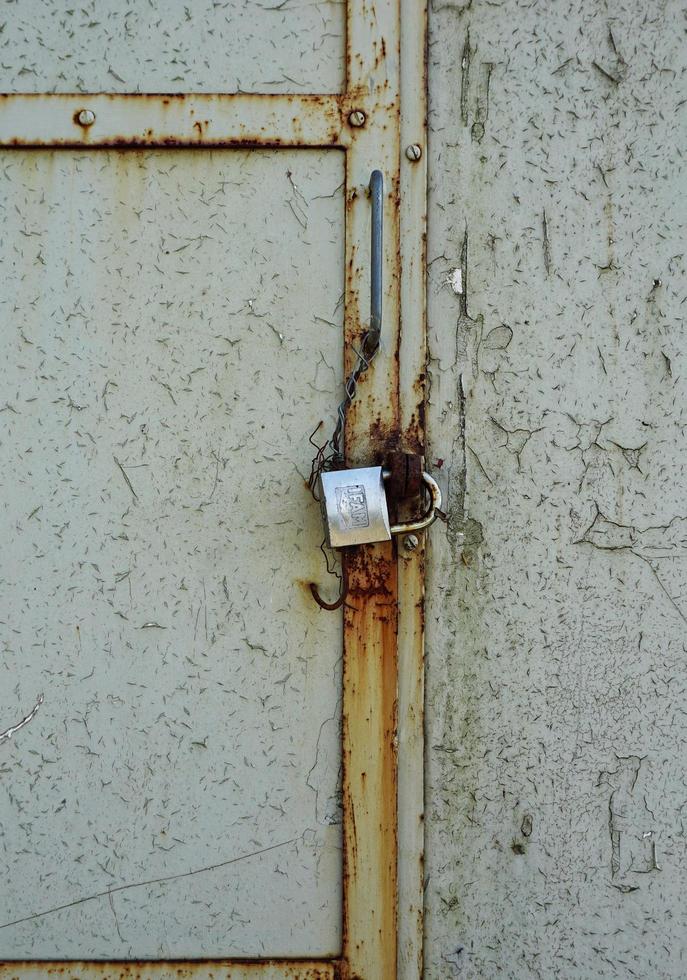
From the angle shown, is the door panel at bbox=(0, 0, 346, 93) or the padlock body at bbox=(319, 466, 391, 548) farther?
the door panel at bbox=(0, 0, 346, 93)

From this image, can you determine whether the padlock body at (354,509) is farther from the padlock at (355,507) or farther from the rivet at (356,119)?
the rivet at (356,119)

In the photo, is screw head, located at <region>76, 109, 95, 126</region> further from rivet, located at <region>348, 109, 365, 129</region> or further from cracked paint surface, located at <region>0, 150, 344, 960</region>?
rivet, located at <region>348, 109, 365, 129</region>

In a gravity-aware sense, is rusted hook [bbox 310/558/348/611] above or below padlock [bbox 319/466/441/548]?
below

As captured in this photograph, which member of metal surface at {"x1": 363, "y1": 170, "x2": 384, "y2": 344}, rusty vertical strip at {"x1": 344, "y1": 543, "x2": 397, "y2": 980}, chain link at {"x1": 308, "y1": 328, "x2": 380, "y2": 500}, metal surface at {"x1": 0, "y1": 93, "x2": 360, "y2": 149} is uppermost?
metal surface at {"x1": 0, "y1": 93, "x2": 360, "y2": 149}

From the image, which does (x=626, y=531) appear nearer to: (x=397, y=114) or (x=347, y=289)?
(x=347, y=289)

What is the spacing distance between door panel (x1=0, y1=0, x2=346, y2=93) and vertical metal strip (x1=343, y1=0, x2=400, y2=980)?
0.06 meters

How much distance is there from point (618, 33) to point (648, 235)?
12.6 inches

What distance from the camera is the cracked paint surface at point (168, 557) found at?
1.22 m

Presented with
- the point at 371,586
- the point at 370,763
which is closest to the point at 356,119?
the point at 371,586

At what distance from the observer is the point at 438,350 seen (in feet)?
4.12

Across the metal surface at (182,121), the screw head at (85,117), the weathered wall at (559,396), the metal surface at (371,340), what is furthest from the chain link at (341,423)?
the screw head at (85,117)

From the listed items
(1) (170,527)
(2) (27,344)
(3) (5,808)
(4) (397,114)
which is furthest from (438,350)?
(3) (5,808)

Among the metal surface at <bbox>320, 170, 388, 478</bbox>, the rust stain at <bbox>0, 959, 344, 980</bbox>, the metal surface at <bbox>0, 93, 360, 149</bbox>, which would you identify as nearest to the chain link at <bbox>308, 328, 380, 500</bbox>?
the metal surface at <bbox>320, 170, 388, 478</bbox>

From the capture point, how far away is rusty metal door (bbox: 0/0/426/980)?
1.22 metres
